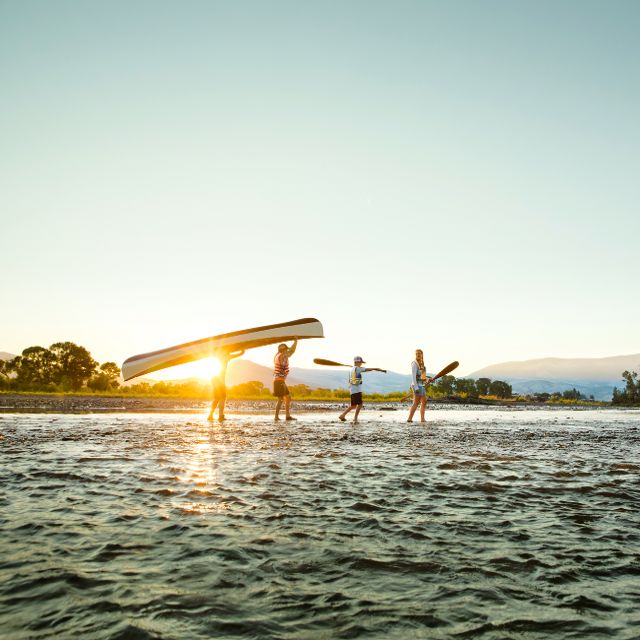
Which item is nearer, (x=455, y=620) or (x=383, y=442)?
(x=455, y=620)

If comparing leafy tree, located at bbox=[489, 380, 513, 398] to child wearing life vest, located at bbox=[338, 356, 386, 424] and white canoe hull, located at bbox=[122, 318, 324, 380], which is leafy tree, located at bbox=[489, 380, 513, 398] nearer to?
child wearing life vest, located at bbox=[338, 356, 386, 424]

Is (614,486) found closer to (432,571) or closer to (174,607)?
(432,571)

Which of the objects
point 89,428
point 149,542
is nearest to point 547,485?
point 149,542

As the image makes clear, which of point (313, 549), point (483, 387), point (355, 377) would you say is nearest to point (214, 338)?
point (355, 377)

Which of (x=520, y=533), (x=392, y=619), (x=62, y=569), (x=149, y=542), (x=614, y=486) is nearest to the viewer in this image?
(x=392, y=619)

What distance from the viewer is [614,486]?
7473 mm

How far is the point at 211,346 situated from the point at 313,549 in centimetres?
1620

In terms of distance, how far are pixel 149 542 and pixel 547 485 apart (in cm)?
554

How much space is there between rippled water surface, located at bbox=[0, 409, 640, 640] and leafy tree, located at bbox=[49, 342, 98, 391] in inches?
2074

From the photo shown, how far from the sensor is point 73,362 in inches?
2293

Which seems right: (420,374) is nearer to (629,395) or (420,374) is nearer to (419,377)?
(419,377)

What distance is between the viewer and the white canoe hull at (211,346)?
778 inches

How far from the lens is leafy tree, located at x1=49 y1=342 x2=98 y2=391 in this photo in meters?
57.2

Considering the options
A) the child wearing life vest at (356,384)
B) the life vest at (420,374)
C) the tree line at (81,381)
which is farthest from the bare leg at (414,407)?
the tree line at (81,381)
